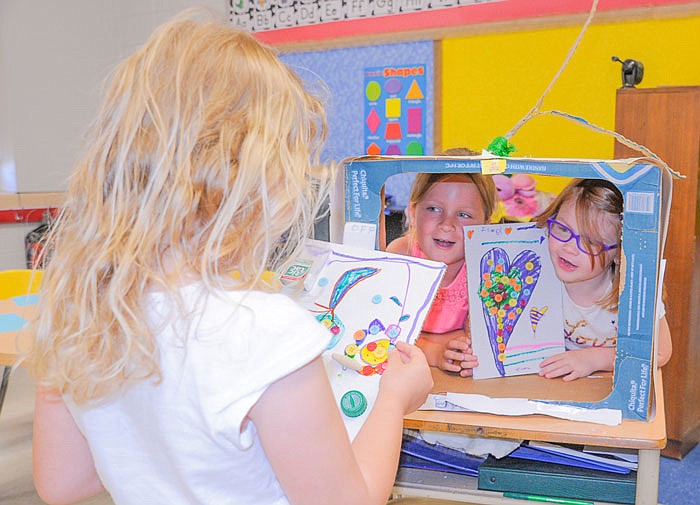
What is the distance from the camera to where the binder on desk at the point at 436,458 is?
3.87ft

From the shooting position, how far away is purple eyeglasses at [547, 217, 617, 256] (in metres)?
1.25

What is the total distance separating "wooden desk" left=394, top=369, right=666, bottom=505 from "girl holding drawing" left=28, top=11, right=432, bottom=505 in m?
0.39

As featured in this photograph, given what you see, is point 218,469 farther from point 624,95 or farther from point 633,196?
point 624,95

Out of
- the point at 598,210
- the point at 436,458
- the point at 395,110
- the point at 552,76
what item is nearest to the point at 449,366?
the point at 436,458

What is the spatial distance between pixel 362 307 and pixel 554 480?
0.42m

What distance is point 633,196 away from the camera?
3.26 ft

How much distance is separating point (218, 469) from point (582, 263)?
0.85 meters

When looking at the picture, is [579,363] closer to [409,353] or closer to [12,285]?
[409,353]

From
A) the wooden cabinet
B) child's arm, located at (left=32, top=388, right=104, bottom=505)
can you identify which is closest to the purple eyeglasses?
child's arm, located at (left=32, top=388, right=104, bottom=505)

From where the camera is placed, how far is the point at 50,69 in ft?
12.4

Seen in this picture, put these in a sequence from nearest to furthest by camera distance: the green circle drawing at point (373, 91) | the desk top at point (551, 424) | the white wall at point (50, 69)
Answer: the desk top at point (551, 424) < the green circle drawing at point (373, 91) < the white wall at point (50, 69)

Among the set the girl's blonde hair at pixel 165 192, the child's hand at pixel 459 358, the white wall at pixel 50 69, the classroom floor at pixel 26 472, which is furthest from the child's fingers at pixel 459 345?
the white wall at pixel 50 69

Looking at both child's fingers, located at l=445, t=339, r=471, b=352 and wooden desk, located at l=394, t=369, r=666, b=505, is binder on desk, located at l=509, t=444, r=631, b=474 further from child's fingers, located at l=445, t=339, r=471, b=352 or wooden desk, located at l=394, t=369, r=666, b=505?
child's fingers, located at l=445, t=339, r=471, b=352

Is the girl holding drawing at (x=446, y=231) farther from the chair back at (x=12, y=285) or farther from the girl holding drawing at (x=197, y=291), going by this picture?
the chair back at (x=12, y=285)
